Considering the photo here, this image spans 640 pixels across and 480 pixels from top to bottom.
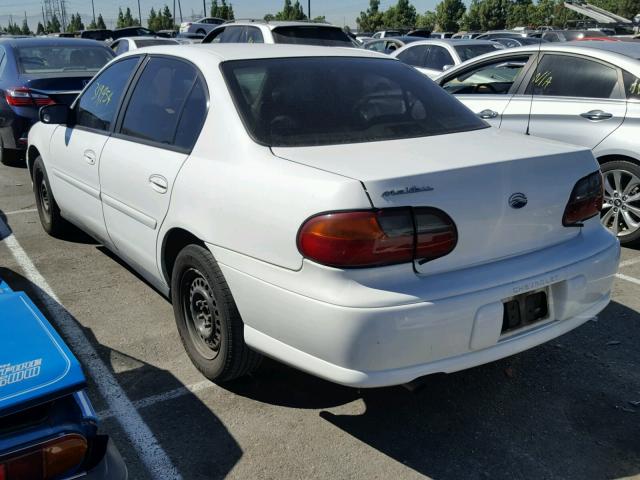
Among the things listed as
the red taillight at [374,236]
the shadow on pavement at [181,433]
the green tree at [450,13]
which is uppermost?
the green tree at [450,13]

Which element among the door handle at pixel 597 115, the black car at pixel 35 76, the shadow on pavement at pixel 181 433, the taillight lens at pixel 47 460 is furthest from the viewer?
the black car at pixel 35 76

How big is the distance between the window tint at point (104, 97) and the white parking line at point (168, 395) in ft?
5.83

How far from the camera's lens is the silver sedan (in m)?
5.23

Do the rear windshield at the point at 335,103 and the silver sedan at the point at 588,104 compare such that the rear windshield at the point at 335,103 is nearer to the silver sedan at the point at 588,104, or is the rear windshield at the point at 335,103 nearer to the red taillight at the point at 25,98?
the silver sedan at the point at 588,104

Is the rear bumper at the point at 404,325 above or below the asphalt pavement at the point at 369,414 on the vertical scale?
above

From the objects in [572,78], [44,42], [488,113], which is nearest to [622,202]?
[572,78]

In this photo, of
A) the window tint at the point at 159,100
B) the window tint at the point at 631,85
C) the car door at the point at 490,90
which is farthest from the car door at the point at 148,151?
the window tint at the point at 631,85

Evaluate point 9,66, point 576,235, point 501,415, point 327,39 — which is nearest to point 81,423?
point 501,415

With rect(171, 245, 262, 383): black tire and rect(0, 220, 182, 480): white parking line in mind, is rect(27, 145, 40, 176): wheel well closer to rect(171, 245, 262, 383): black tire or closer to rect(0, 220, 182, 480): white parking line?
rect(0, 220, 182, 480): white parking line

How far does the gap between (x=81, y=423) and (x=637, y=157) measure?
4.88 m

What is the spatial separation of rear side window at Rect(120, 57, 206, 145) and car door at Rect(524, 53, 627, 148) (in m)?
3.60

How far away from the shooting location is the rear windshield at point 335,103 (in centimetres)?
288

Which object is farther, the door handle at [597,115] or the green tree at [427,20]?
the green tree at [427,20]

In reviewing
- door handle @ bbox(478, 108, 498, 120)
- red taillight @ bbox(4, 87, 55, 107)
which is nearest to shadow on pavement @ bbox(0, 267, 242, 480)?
door handle @ bbox(478, 108, 498, 120)
